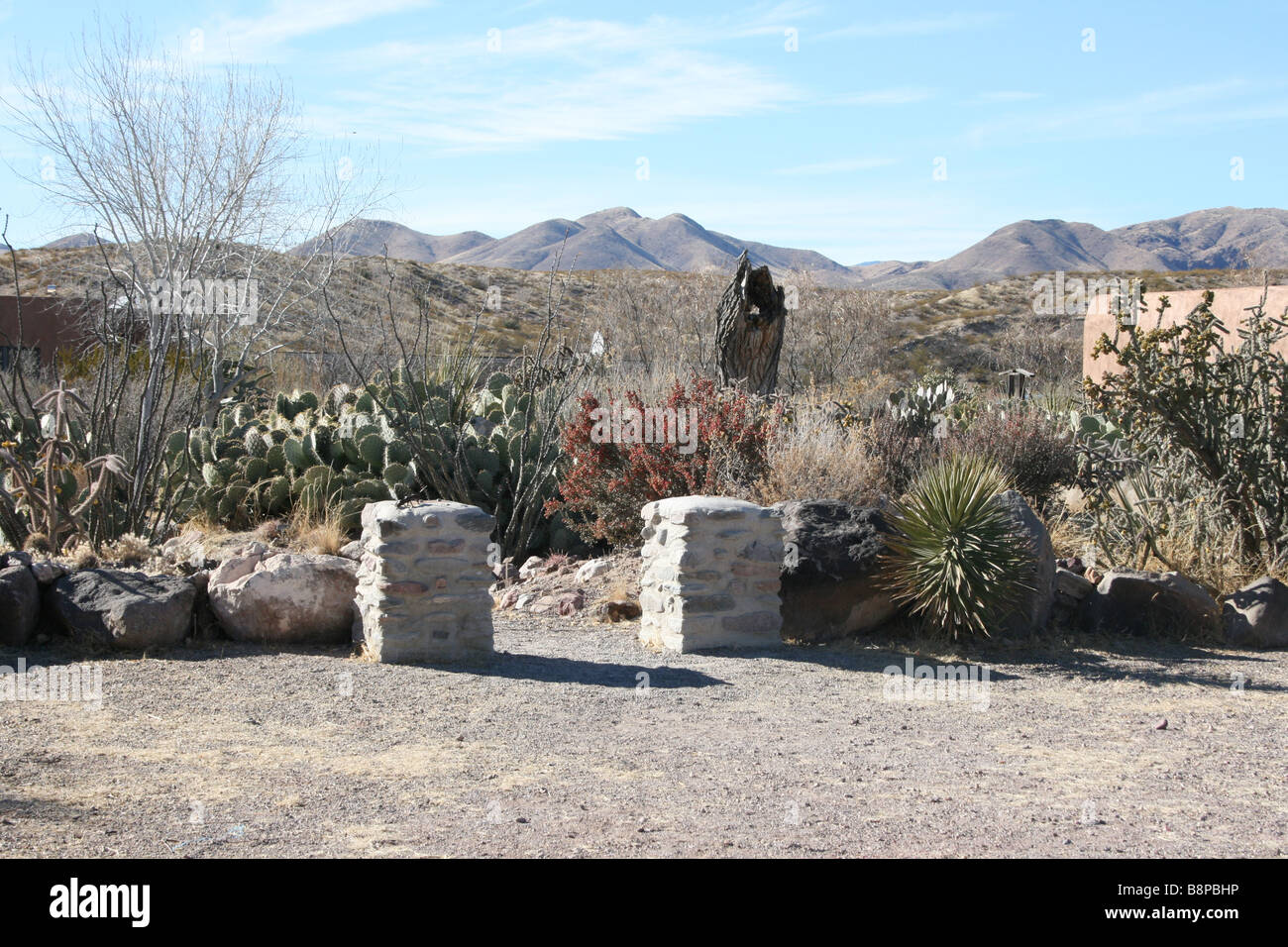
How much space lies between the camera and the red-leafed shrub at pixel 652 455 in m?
9.57

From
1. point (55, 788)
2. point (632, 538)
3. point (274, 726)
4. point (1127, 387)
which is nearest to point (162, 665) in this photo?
point (274, 726)

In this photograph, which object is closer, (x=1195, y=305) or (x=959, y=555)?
(x=959, y=555)

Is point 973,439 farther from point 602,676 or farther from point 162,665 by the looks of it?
point 162,665

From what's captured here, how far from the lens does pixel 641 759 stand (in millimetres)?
5090

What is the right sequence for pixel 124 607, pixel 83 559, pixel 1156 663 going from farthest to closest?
pixel 83 559 < pixel 1156 663 < pixel 124 607

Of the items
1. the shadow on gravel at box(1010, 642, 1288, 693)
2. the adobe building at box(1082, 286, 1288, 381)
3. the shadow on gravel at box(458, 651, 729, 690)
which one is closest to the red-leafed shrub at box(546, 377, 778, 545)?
the shadow on gravel at box(458, 651, 729, 690)

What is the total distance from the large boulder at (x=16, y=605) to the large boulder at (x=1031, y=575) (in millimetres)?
6227

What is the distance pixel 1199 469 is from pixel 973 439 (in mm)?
1818

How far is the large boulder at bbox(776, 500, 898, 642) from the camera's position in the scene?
778cm

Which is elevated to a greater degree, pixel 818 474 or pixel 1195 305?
pixel 1195 305

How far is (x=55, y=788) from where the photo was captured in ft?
14.6

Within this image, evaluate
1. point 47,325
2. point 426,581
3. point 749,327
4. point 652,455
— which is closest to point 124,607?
point 426,581

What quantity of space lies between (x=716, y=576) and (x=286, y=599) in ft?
8.94

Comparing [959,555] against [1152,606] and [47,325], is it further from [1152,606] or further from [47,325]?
[47,325]
